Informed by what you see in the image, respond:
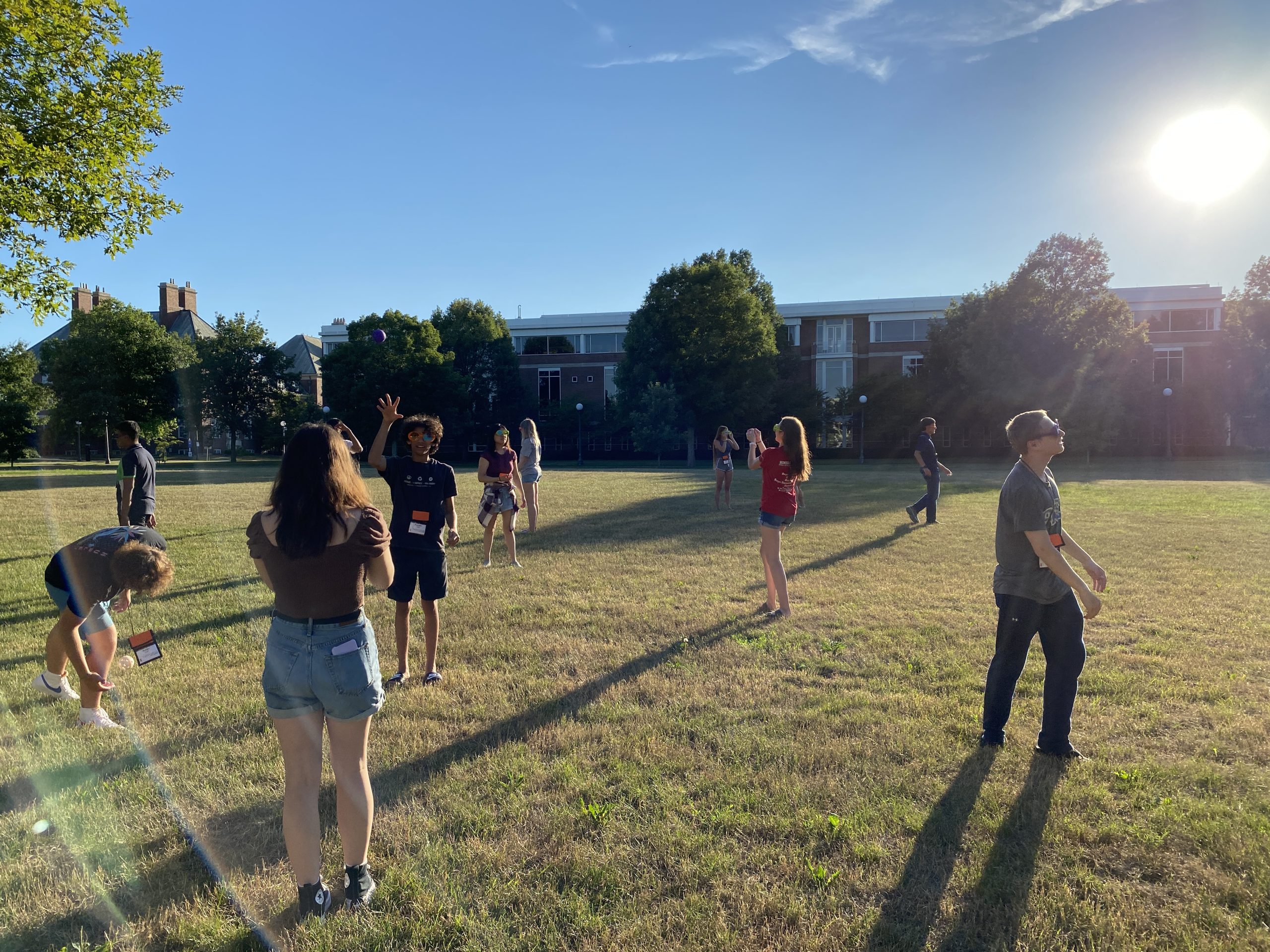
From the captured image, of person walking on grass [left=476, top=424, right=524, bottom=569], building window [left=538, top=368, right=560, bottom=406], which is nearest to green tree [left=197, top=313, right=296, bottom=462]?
building window [left=538, top=368, right=560, bottom=406]

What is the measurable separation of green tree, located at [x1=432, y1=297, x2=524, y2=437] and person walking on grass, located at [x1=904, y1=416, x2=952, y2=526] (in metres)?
44.1

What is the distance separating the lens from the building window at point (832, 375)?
2183 inches

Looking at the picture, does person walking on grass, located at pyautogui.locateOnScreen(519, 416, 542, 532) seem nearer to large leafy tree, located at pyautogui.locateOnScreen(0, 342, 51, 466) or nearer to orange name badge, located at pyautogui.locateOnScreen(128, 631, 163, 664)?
orange name badge, located at pyautogui.locateOnScreen(128, 631, 163, 664)

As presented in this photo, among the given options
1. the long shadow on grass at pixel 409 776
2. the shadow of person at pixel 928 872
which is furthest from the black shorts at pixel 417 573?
the shadow of person at pixel 928 872

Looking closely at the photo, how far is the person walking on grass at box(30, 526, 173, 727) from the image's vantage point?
4.20 metres

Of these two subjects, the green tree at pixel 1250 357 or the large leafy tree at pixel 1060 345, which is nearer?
the large leafy tree at pixel 1060 345

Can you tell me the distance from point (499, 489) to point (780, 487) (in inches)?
170

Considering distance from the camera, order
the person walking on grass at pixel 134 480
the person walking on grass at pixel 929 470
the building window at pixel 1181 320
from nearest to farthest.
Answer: the person walking on grass at pixel 134 480 < the person walking on grass at pixel 929 470 < the building window at pixel 1181 320

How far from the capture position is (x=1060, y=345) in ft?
130

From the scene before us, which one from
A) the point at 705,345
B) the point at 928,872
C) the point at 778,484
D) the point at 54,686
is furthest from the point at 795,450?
the point at 705,345

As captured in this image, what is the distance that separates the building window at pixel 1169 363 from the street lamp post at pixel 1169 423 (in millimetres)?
5248

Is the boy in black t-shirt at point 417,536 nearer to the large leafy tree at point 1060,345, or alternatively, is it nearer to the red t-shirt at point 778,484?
the red t-shirt at point 778,484

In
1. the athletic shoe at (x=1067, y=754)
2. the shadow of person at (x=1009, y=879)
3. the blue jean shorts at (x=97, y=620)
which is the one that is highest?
the blue jean shorts at (x=97, y=620)

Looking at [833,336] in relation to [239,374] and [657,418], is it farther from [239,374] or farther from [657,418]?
[239,374]
